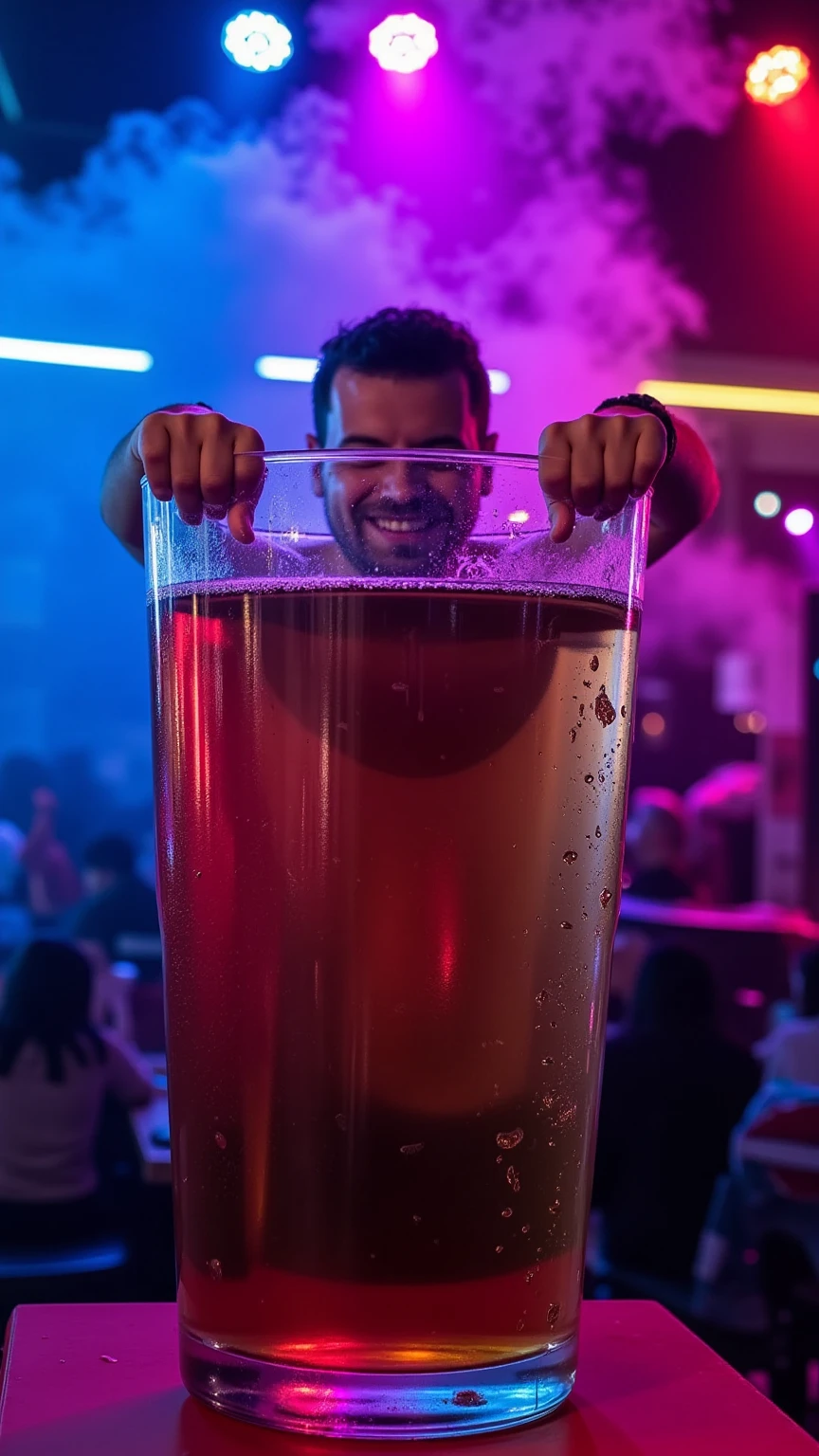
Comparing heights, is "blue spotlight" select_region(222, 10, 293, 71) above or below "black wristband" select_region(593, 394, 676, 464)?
above

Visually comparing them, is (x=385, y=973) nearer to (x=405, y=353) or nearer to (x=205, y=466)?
(x=205, y=466)

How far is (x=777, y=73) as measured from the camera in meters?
4.04

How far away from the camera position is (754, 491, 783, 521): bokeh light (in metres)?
7.31

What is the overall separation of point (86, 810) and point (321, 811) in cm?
744

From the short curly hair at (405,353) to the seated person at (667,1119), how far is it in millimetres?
1971

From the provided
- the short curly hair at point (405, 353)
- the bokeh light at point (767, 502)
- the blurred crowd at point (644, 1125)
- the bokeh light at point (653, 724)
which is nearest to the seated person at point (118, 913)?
the blurred crowd at point (644, 1125)

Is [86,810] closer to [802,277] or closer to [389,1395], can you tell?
[802,277]

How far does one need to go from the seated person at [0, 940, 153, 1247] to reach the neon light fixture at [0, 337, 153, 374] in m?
3.46

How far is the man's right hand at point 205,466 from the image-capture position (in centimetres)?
50

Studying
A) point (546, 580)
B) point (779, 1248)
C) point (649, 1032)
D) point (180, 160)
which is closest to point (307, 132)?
point (180, 160)

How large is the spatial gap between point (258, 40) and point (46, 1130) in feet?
9.37

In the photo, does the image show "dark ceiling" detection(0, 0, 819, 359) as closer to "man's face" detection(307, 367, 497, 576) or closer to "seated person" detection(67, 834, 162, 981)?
"seated person" detection(67, 834, 162, 981)

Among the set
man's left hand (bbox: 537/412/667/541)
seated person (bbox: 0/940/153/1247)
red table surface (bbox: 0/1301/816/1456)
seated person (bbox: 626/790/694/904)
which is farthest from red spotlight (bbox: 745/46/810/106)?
red table surface (bbox: 0/1301/816/1456)

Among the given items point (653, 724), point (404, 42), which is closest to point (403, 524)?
point (404, 42)
